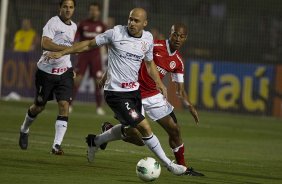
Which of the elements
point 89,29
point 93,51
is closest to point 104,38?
point 89,29

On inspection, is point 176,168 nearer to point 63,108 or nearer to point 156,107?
point 156,107

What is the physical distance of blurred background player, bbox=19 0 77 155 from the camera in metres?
14.3

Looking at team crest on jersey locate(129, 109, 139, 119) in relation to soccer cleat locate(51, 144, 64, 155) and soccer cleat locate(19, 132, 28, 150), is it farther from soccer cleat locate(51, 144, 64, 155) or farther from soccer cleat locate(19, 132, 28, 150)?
soccer cleat locate(19, 132, 28, 150)

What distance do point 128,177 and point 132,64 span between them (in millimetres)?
1526

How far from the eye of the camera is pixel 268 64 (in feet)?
90.7

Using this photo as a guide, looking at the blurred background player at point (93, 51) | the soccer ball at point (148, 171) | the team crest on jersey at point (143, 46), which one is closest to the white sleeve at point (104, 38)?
the team crest on jersey at point (143, 46)

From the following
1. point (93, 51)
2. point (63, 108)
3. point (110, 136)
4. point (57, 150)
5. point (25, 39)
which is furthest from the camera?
point (25, 39)

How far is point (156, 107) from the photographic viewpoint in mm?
13086

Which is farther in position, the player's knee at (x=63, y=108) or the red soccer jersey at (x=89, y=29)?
the red soccer jersey at (x=89, y=29)

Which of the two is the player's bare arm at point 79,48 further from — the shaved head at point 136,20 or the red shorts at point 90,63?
the red shorts at point 90,63

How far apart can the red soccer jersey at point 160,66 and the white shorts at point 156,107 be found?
0.33 ft

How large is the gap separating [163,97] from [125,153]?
2.22 meters

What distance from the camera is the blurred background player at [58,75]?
47.1 ft

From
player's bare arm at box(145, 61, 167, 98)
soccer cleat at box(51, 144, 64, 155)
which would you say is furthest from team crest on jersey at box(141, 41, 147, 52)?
soccer cleat at box(51, 144, 64, 155)
